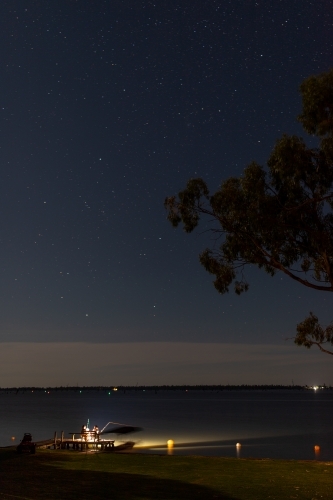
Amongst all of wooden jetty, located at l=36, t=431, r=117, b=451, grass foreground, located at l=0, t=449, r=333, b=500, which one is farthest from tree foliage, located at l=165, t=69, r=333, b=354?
wooden jetty, located at l=36, t=431, r=117, b=451

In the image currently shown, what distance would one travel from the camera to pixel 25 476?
60.5 feet

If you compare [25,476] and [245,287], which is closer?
[25,476]

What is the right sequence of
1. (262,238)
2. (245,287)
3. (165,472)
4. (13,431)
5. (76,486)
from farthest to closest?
(13,431), (245,287), (262,238), (165,472), (76,486)

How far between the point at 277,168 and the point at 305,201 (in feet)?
5.00

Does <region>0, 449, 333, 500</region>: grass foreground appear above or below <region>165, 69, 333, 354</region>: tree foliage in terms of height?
below

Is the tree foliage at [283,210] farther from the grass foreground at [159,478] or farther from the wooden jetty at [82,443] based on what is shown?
the wooden jetty at [82,443]

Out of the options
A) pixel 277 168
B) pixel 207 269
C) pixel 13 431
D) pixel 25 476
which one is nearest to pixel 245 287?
pixel 207 269

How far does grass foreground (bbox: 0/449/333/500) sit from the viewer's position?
15680mm

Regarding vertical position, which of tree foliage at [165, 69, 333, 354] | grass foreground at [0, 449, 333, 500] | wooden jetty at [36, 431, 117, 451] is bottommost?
grass foreground at [0, 449, 333, 500]

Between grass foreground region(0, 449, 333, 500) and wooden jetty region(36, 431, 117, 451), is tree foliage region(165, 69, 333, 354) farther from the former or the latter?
wooden jetty region(36, 431, 117, 451)

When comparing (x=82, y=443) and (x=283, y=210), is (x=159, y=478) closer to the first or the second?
(x=283, y=210)

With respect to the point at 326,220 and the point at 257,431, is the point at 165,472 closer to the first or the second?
the point at 326,220

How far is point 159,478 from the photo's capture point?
18.6 m

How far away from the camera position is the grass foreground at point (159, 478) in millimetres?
15680
